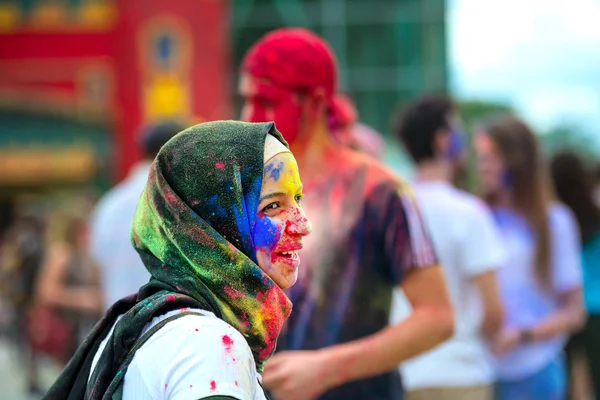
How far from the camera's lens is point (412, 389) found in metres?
4.39

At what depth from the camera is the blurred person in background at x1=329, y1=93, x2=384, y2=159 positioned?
11.1 ft

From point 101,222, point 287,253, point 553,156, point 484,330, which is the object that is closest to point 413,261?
point 287,253

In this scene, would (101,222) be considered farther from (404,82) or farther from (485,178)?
(404,82)

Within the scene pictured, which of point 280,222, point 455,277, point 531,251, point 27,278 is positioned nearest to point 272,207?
point 280,222

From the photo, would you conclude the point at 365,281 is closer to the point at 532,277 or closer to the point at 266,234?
the point at 266,234

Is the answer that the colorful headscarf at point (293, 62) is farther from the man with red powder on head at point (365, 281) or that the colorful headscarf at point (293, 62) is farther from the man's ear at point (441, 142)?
the man's ear at point (441, 142)

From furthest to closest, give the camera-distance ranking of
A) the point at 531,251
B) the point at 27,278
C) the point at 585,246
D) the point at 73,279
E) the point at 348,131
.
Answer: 1. the point at 27,278
2. the point at 73,279
3. the point at 585,246
4. the point at 531,251
5. the point at 348,131

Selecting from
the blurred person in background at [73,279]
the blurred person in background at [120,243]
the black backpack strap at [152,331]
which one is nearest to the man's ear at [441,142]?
the blurred person in background at [120,243]

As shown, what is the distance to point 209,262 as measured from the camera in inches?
72.2

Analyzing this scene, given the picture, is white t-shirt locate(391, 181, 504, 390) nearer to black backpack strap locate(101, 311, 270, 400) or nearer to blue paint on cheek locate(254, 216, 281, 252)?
blue paint on cheek locate(254, 216, 281, 252)

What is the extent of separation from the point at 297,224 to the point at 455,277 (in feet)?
8.23

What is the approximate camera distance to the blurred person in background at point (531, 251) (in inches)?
203

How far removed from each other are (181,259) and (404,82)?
101 feet

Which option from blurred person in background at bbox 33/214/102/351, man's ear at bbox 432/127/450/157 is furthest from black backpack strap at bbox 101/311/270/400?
blurred person in background at bbox 33/214/102/351
